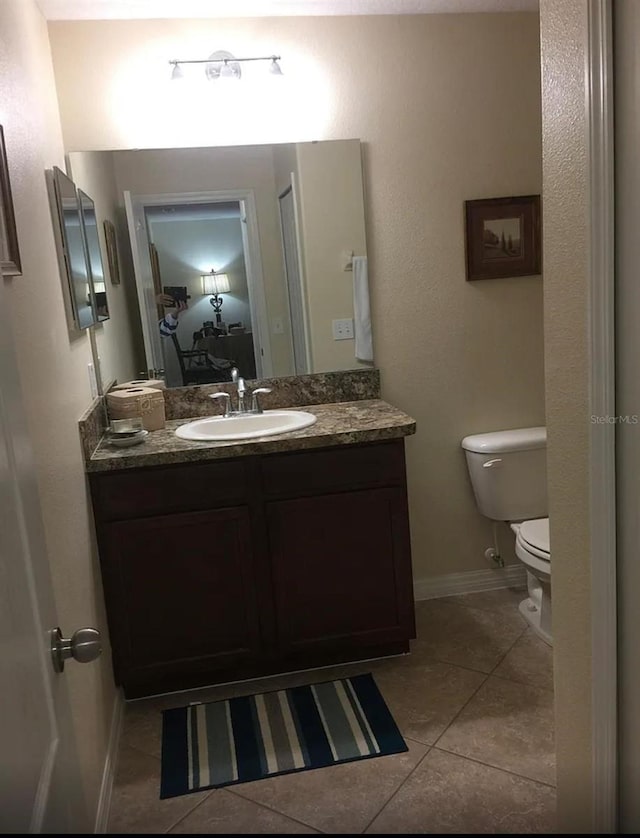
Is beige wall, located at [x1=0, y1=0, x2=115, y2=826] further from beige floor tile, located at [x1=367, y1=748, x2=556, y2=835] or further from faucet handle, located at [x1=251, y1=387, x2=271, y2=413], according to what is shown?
beige floor tile, located at [x1=367, y1=748, x2=556, y2=835]

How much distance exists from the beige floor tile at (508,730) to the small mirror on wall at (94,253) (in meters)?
1.81

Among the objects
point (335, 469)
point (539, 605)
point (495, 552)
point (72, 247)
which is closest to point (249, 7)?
point (72, 247)

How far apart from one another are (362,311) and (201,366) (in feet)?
2.23

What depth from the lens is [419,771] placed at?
2002 millimetres

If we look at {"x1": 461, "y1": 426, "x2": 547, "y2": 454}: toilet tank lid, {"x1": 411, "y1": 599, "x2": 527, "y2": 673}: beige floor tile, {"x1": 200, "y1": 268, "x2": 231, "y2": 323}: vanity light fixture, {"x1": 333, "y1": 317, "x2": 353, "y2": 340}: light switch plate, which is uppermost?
{"x1": 200, "y1": 268, "x2": 231, "y2": 323}: vanity light fixture

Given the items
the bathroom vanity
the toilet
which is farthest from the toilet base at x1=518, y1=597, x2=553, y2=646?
the bathroom vanity

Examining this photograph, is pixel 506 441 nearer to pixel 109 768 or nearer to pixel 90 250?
pixel 90 250

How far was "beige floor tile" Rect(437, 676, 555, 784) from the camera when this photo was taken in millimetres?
2012

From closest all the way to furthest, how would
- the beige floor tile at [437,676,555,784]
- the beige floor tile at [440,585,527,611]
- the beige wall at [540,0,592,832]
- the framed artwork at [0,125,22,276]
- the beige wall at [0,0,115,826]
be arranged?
the beige wall at [540,0,592,832], the framed artwork at [0,125,22,276], the beige wall at [0,0,115,826], the beige floor tile at [437,676,555,784], the beige floor tile at [440,585,527,611]

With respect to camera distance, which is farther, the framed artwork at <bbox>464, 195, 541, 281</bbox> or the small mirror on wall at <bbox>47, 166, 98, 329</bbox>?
the framed artwork at <bbox>464, 195, 541, 281</bbox>

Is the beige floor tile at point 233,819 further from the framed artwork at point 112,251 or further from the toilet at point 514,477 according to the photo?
the framed artwork at point 112,251

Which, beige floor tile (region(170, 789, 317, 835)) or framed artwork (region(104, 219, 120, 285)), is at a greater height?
framed artwork (region(104, 219, 120, 285))

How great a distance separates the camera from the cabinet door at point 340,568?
2.40 metres

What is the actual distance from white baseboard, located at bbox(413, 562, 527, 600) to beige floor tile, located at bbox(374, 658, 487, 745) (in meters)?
0.57
